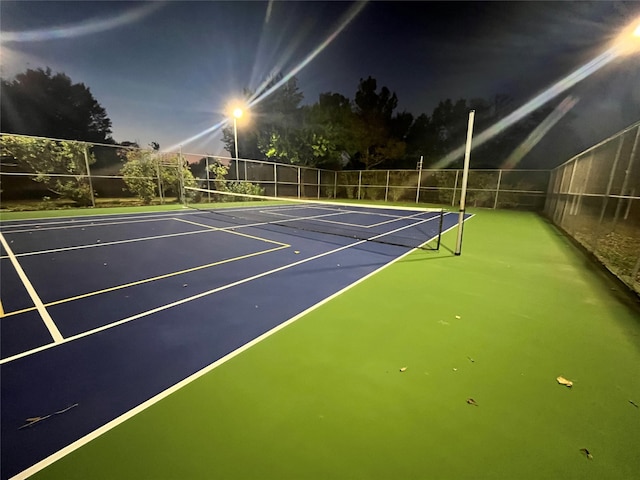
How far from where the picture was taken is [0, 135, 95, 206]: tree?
454 inches

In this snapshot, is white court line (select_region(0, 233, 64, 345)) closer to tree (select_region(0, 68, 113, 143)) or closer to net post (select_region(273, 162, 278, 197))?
net post (select_region(273, 162, 278, 197))

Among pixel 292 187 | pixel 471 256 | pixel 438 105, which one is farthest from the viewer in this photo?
pixel 438 105

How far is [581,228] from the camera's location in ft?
26.9

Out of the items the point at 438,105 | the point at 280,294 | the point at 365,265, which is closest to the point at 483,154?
the point at 438,105

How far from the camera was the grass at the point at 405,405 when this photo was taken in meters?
1.56

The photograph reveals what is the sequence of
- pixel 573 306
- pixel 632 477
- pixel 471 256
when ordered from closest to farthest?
pixel 632 477, pixel 573 306, pixel 471 256

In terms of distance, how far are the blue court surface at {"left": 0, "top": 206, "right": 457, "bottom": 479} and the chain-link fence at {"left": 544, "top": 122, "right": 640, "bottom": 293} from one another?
4.09 m

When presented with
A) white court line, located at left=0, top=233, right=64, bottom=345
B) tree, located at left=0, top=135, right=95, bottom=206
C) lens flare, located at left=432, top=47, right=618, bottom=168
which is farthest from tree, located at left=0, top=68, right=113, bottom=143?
lens flare, located at left=432, top=47, right=618, bottom=168

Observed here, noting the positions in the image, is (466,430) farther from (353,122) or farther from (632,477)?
(353,122)

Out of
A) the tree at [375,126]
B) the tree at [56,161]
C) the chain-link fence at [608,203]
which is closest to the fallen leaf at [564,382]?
the chain-link fence at [608,203]

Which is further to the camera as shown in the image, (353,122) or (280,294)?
(353,122)

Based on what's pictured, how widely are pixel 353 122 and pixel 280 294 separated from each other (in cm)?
2649

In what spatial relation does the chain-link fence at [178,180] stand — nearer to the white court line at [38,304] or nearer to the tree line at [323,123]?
the tree line at [323,123]

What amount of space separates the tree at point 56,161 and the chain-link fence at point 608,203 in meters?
18.2
